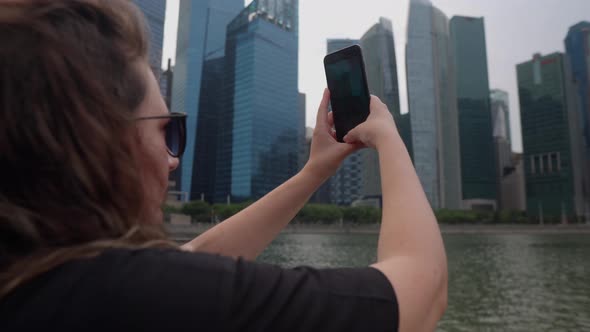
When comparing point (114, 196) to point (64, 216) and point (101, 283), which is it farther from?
point (101, 283)

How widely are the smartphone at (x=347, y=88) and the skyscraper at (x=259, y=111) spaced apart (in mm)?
72763

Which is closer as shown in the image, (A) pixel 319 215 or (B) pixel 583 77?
(A) pixel 319 215

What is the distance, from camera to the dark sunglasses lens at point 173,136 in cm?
94

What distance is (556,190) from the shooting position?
80.3 metres

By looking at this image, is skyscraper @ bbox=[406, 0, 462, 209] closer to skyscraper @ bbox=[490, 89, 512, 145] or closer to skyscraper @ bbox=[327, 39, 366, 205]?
skyscraper @ bbox=[327, 39, 366, 205]

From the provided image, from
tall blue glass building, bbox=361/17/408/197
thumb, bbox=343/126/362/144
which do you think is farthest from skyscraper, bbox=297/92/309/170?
thumb, bbox=343/126/362/144

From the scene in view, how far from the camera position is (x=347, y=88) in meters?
1.36

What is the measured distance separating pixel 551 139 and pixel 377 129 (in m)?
98.6

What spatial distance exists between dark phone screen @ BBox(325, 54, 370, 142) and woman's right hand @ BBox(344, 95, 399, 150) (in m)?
0.19

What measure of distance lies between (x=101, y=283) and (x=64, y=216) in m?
0.15

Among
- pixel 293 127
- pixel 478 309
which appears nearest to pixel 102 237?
pixel 478 309

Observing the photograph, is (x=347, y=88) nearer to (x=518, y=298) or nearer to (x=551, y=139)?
(x=518, y=298)

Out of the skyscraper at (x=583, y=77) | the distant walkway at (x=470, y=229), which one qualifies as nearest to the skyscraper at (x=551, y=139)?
the skyscraper at (x=583, y=77)

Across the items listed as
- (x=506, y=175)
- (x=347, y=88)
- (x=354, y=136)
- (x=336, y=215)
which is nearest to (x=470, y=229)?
(x=336, y=215)
